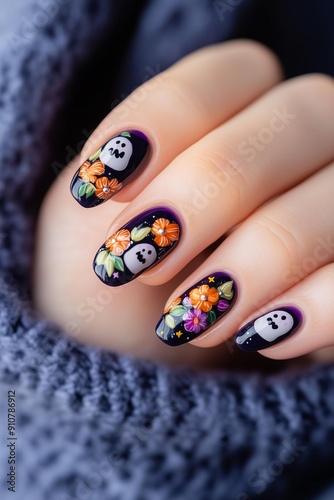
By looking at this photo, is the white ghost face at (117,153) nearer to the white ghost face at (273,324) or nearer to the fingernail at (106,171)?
the fingernail at (106,171)

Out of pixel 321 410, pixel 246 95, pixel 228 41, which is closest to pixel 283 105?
pixel 246 95

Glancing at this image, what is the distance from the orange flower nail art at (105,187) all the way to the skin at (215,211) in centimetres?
1

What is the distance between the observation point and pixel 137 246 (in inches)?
14.1

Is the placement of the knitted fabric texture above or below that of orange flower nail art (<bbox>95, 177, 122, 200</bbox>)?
below

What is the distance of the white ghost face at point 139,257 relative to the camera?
358 millimetres

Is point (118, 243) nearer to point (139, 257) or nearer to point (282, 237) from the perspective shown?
point (139, 257)

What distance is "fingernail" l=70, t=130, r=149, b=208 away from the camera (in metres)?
0.37

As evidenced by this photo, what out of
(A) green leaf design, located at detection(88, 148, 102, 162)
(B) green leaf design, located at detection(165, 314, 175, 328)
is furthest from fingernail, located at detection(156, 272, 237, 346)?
(A) green leaf design, located at detection(88, 148, 102, 162)

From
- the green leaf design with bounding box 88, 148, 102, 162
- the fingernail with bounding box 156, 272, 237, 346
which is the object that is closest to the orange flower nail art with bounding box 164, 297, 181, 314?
the fingernail with bounding box 156, 272, 237, 346

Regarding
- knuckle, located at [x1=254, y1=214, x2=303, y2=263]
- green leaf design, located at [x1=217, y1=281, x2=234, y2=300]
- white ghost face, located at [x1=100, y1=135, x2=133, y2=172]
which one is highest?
knuckle, located at [x1=254, y1=214, x2=303, y2=263]

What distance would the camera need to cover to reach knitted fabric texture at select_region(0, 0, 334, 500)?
1.21 ft

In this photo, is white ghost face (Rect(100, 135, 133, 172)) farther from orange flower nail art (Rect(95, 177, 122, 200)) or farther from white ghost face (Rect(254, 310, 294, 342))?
white ghost face (Rect(254, 310, 294, 342))

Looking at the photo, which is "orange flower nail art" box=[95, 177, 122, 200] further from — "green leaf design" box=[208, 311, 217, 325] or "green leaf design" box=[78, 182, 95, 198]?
"green leaf design" box=[208, 311, 217, 325]

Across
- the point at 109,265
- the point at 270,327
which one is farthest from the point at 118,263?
the point at 270,327
